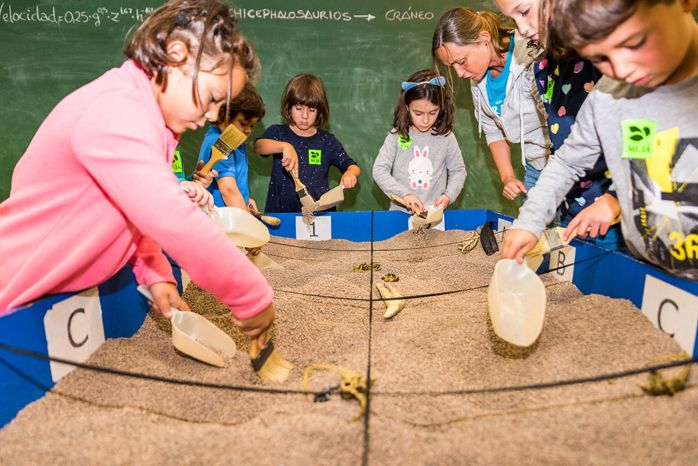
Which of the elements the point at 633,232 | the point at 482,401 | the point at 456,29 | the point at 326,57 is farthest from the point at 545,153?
the point at 326,57

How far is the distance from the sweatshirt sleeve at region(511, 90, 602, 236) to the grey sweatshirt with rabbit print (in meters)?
1.03

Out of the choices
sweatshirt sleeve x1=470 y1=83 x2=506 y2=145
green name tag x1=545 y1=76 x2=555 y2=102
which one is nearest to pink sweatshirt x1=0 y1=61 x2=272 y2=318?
green name tag x1=545 y1=76 x2=555 y2=102

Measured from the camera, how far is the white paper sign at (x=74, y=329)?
2.29 feet

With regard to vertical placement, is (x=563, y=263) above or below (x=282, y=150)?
below

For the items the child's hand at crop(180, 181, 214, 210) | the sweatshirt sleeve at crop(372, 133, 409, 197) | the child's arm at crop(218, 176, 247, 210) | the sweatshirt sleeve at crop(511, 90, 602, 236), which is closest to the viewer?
the sweatshirt sleeve at crop(511, 90, 602, 236)

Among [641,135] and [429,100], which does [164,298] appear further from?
[429,100]

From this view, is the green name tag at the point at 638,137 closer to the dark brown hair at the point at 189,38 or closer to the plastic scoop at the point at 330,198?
the dark brown hair at the point at 189,38

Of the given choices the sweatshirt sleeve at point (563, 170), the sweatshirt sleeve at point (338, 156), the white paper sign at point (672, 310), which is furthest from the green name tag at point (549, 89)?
the sweatshirt sleeve at point (338, 156)

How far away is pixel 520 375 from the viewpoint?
71cm

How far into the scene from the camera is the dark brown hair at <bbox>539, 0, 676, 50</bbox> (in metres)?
0.57

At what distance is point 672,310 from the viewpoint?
0.74 meters

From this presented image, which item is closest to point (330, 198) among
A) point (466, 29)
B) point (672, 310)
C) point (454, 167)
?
point (454, 167)

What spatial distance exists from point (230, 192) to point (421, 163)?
76 centimetres

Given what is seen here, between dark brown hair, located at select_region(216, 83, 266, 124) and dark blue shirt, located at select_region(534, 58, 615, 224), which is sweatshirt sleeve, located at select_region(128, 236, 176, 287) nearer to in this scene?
dark brown hair, located at select_region(216, 83, 266, 124)
